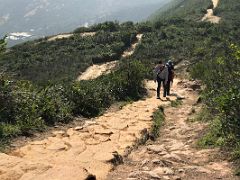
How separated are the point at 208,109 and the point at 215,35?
2515 centimetres

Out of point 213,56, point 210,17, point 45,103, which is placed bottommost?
point 213,56

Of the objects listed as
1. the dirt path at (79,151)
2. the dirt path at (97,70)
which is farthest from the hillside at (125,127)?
the dirt path at (97,70)

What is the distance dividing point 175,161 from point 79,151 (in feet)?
6.64

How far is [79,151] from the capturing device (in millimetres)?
9219

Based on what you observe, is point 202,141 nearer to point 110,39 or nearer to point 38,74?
point 38,74

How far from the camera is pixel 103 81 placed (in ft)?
59.6

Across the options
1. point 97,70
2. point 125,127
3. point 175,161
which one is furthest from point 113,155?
point 97,70

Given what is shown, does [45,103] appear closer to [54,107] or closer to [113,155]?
[54,107]

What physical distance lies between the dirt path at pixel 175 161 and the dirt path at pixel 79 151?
39cm

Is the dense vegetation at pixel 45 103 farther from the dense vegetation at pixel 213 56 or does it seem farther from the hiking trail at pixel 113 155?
the dense vegetation at pixel 213 56

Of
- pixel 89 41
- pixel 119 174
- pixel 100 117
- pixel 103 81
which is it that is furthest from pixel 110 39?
pixel 119 174

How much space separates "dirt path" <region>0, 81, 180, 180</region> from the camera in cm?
715

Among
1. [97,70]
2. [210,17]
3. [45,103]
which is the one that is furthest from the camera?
[210,17]

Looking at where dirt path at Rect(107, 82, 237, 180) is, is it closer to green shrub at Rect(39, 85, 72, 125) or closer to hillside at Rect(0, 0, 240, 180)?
hillside at Rect(0, 0, 240, 180)
